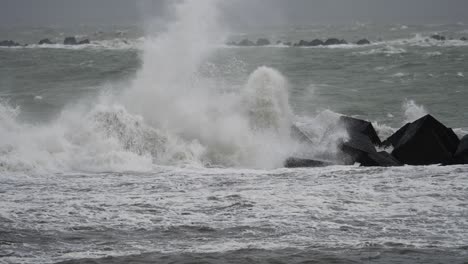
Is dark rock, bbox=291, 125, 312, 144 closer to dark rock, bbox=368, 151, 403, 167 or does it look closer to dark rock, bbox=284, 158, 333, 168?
dark rock, bbox=284, 158, 333, 168

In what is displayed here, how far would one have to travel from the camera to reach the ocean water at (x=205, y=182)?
7.11 meters

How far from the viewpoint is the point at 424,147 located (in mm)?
10977

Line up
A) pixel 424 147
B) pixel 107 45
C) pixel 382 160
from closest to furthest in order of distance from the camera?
pixel 382 160 → pixel 424 147 → pixel 107 45

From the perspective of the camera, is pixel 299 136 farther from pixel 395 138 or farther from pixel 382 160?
pixel 382 160

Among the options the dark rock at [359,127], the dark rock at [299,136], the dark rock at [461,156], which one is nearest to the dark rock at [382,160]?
the dark rock at [461,156]

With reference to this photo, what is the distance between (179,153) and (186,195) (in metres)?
2.87

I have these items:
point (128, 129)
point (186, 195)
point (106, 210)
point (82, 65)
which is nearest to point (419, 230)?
point (186, 195)

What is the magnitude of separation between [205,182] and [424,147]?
3.61 metres

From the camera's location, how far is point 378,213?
318 inches

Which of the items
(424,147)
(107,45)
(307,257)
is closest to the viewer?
(307,257)

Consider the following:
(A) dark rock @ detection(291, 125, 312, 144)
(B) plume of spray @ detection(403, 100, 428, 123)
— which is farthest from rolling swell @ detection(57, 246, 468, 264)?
(B) plume of spray @ detection(403, 100, 428, 123)

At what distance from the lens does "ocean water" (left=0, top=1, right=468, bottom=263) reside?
7.11 meters

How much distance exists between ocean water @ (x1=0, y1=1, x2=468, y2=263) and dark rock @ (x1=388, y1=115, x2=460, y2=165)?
69cm

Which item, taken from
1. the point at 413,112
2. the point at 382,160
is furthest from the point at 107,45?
the point at 382,160
